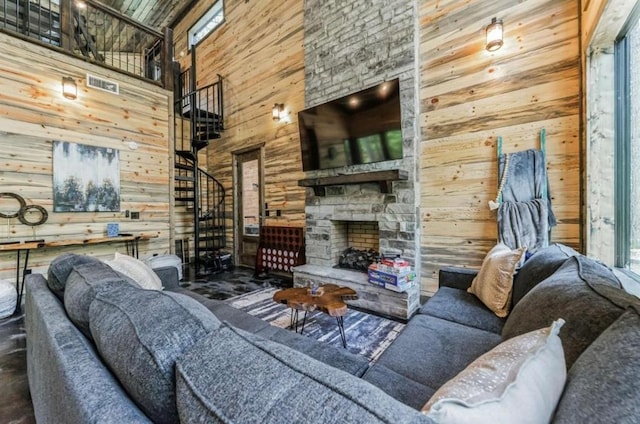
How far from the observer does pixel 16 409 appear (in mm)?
1595

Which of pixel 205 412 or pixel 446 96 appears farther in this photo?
pixel 446 96

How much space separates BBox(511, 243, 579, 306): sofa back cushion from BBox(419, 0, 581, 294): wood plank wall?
3.40ft

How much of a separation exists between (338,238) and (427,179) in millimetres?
1438

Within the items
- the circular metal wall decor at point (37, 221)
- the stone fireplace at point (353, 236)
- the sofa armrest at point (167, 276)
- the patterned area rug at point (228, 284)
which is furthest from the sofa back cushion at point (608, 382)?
the circular metal wall decor at point (37, 221)

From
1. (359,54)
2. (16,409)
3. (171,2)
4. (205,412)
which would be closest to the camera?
(205,412)

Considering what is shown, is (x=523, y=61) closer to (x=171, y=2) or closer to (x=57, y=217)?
(x=57, y=217)

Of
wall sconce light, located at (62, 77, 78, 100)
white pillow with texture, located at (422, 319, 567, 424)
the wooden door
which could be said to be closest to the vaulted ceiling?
wall sconce light, located at (62, 77, 78, 100)

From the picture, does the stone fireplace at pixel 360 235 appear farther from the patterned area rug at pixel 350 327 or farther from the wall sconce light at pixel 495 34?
the wall sconce light at pixel 495 34

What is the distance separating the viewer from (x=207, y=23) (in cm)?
643

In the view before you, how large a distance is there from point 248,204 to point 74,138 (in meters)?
2.68

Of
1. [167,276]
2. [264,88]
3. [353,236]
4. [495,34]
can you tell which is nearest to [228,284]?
[167,276]

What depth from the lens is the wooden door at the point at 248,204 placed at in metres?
5.19

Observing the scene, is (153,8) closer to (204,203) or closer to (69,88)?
(69,88)

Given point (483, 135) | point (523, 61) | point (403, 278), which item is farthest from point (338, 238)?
point (523, 61)
